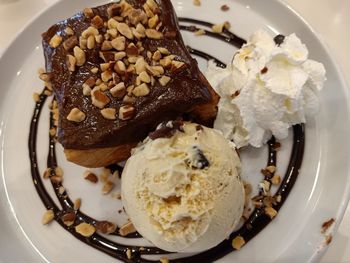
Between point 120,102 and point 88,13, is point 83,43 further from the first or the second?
point 120,102

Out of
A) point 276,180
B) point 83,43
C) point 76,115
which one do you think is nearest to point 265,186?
point 276,180

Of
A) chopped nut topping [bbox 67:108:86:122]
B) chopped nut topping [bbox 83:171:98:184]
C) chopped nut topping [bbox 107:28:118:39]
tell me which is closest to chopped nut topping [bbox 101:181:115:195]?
chopped nut topping [bbox 83:171:98:184]

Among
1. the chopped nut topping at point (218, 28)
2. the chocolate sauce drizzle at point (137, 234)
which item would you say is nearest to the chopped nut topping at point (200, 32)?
the chopped nut topping at point (218, 28)

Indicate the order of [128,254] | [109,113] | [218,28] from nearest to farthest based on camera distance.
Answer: [109,113] → [128,254] → [218,28]

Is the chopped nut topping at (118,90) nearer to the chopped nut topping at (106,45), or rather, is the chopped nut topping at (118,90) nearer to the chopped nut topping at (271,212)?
the chopped nut topping at (106,45)

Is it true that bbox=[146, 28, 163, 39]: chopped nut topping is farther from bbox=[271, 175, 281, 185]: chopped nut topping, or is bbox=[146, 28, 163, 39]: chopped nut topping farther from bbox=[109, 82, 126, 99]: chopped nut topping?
bbox=[271, 175, 281, 185]: chopped nut topping

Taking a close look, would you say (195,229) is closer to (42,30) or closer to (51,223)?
(51,223)
